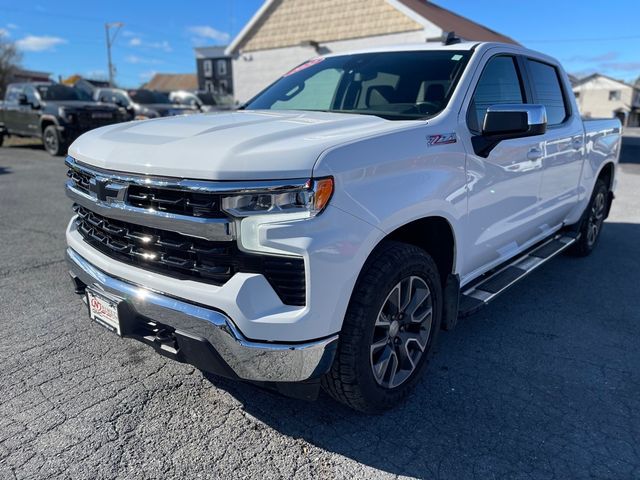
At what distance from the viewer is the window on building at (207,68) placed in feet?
204

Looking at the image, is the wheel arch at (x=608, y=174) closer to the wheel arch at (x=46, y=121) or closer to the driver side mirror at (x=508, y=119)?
the driver side mirror at (x=508, y=119)

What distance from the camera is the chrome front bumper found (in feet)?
6.77

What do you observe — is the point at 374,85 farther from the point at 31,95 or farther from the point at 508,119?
the point at 31,95

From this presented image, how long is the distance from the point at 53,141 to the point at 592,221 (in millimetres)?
13098

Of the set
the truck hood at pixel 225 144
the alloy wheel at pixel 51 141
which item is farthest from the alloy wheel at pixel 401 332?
the alloy wheel at pixel 51 141

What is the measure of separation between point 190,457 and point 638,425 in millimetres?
2225

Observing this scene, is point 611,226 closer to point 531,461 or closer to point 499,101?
point 499,101

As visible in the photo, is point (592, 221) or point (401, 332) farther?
point (592, 221)

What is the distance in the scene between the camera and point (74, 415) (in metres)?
2.58

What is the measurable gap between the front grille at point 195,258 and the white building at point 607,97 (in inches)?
2849

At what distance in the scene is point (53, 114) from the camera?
42.3ft

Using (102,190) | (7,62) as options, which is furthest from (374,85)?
(7,62)

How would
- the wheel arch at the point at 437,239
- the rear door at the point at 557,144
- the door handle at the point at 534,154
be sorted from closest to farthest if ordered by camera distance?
the wheel arch at the point at 437,239 → the door handle at the point at 534,154 → the rear door at the point at 557,144

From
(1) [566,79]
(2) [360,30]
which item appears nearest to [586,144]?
(1) [566,79]
